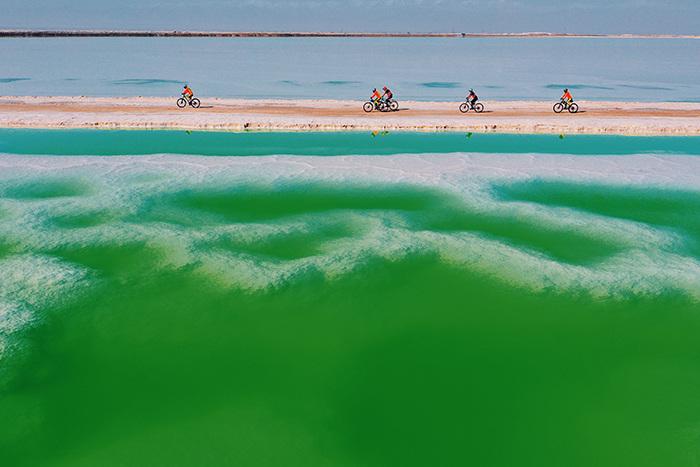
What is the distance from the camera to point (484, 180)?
58.5 ft

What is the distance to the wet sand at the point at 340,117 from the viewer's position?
2558 centimetres

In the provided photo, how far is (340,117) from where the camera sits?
91.7ft

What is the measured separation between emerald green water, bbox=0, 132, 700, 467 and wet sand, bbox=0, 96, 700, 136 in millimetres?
9372

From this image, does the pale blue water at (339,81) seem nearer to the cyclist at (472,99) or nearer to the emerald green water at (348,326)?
the cyclist at (472,99)

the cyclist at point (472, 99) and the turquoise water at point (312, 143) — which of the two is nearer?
the turquoise water at point (312, 143)

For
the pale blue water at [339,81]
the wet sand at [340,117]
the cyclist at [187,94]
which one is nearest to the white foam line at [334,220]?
the wet sand at [340,117]

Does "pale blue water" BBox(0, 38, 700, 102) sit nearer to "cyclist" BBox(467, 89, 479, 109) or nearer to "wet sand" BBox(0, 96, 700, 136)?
"wet sand" BBox(0, 96, 700, 136)

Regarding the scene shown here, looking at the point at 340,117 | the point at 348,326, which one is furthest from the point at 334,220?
the point at 340,117

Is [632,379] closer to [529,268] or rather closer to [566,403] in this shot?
[566,403]

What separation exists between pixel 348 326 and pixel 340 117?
767 inches

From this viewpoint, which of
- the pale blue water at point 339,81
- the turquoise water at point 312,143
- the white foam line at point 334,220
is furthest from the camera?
Result: the pale blue water at point 339,81

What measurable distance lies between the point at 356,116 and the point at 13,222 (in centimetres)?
1750

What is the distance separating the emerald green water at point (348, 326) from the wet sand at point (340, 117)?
9.37 metres

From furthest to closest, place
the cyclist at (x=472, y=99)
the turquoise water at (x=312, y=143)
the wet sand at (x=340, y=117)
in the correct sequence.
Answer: the cyclist at (x=472, y=99), the wet sand at (x=340, y=117), the turquoise water at (x=312, y=143)
